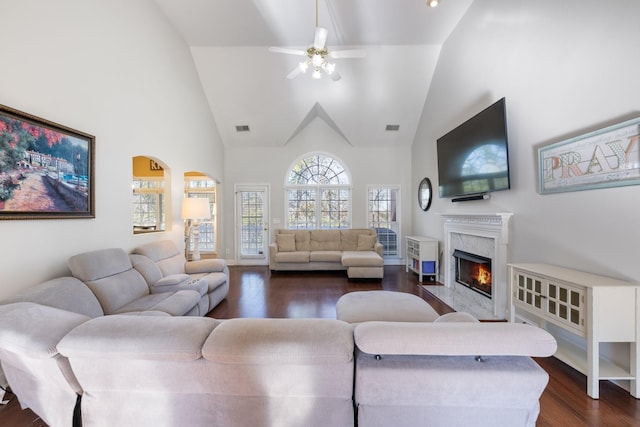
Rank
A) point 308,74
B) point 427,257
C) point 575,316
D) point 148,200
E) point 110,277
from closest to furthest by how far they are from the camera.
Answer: point 575,316, point 110,277, point 427,257, point 308,74, point 148,200

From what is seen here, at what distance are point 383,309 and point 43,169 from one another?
123 inches

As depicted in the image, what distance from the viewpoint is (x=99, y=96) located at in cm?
266

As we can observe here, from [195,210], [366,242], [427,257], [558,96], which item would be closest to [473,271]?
[427,257]

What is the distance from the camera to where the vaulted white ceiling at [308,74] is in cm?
370

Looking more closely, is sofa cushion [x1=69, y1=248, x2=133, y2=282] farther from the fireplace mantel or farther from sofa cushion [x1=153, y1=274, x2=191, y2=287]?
the fireplace mantel

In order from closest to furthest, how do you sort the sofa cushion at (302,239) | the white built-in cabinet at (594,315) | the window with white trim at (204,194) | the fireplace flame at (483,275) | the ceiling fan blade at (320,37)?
the white built-in cabinet at (594,315) → the ceiling fan blade at (320,37) → the fireplace flame at (483,275) → the sofa cushion at (302,239) → the window with white trim at (204,194)

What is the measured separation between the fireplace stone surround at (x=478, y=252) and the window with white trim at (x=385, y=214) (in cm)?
189

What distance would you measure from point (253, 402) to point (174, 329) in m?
0.48

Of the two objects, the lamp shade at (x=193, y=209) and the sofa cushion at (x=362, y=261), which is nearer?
the lamp shade at (x=193, y=209)

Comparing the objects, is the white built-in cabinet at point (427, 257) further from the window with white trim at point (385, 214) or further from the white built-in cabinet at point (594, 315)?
the white built-in cabinet at point (594, 315)

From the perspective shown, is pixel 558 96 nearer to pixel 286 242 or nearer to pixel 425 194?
pixel 425 194

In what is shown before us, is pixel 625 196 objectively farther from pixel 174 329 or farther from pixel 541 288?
pixel 174 329

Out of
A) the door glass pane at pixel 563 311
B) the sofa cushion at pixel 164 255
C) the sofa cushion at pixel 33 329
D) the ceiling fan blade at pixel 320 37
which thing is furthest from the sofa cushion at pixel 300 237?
the sofa cushion at pixel 33 329

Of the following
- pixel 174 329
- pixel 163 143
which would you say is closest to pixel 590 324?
pixel 174 329
